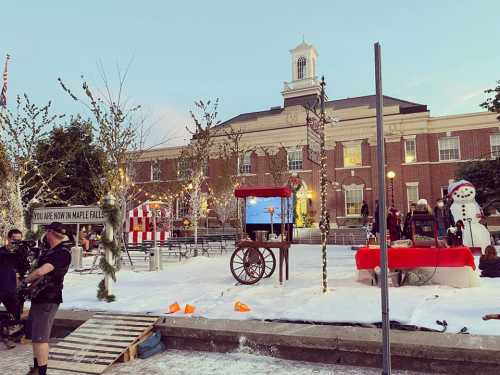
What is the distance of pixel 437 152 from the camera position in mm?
33781

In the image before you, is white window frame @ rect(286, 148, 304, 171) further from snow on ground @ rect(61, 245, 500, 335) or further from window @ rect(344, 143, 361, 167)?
snow on ground @ rect(61, 245, 500, 335)

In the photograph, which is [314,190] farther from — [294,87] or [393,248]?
[393,248]

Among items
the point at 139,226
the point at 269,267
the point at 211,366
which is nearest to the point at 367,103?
the point at 139,226

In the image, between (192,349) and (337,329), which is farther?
(192,349)

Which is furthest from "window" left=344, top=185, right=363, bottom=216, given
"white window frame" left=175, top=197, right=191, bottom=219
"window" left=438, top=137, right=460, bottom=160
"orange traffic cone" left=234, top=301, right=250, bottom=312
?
"orange traffic cone" left=234, top=301, right=250, bottom=312

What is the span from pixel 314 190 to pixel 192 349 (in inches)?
1264

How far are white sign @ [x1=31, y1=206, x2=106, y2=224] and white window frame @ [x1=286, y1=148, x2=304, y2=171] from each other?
97.1 ft

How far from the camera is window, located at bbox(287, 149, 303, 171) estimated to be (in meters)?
38.1

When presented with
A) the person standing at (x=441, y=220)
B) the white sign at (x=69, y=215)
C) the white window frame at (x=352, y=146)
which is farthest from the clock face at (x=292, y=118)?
the white sign at (x=69, y=215)

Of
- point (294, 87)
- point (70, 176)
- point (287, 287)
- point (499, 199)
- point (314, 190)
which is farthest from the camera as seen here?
point (294, 87)

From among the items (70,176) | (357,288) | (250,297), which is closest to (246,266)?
(250,297)

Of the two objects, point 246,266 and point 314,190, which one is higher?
point 314,190

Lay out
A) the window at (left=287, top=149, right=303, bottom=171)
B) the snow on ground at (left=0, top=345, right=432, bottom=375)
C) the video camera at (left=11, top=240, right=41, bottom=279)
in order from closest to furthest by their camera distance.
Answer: the snow on ground at (left=0, top=345, right=432, bottom=375), the video camera at (left=11, top=240, right=41, bottom=279), the window at (left=287, top=149, right=303, bottom=171)

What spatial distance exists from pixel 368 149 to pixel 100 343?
106ft
